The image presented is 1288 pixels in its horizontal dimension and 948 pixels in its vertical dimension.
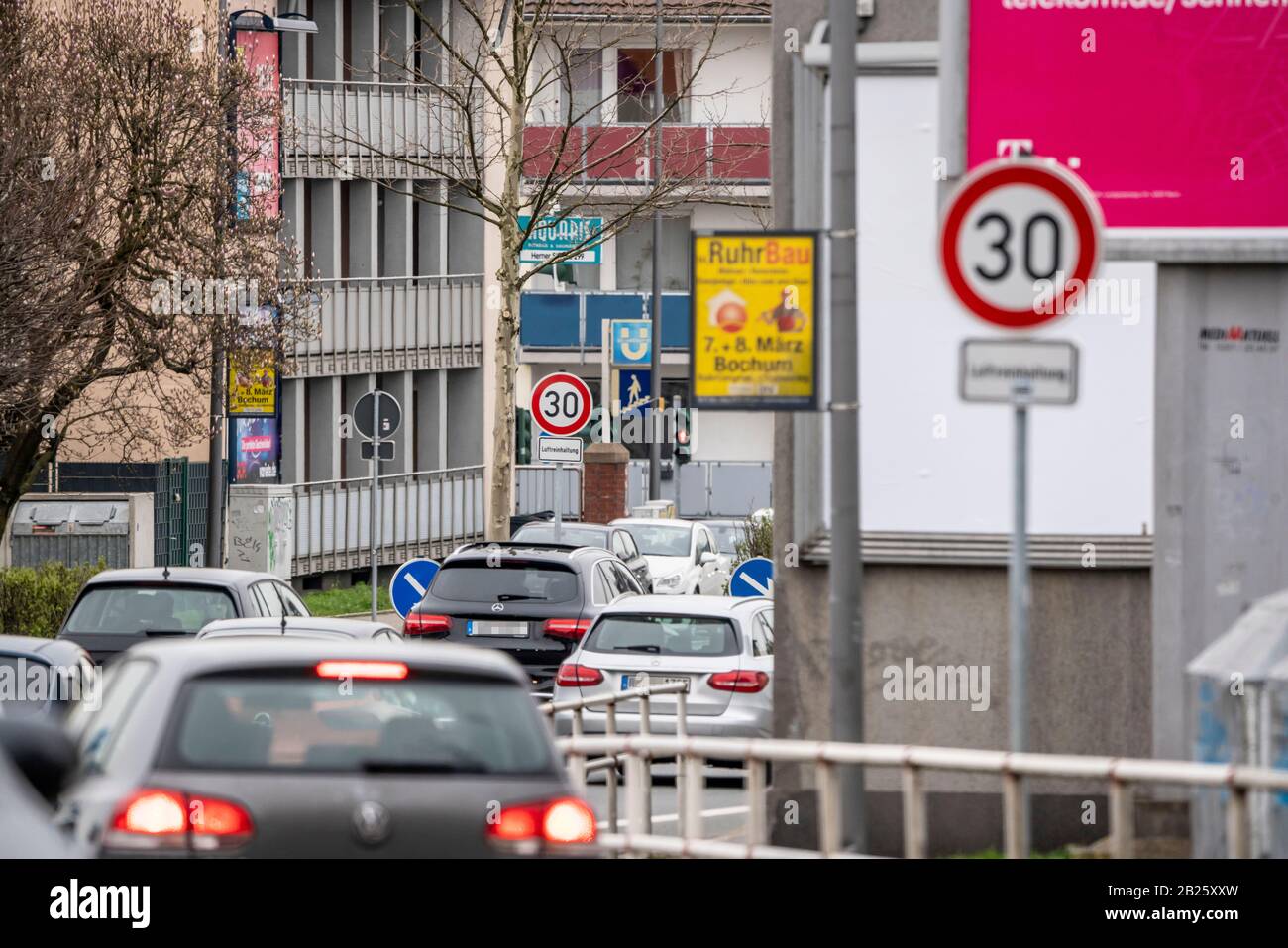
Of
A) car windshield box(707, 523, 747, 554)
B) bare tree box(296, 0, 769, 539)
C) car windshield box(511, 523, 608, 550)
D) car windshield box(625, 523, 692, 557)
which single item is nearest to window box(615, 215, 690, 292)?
bare tree box(296, 0, 769, 539)

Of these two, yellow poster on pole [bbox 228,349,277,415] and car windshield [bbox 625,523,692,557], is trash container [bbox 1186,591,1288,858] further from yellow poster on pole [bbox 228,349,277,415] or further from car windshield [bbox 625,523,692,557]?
car windshield [bbox 625,523,692,557]

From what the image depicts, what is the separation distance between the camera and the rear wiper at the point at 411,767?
24.4 ft

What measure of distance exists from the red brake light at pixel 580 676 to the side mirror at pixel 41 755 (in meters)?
11.1

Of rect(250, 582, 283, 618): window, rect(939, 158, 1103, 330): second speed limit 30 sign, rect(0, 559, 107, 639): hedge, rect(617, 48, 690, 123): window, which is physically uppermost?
rect(617, 48, 690, 123): window

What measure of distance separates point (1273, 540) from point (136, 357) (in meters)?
17.6

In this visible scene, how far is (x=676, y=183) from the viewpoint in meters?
31.8

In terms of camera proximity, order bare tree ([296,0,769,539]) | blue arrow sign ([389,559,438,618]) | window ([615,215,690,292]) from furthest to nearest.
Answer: window ([615,215,690,292]) → bare tree ([296,0,769,539]) → blue arrow sign ([389,559,438,618])

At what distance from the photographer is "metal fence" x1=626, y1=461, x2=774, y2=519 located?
6169 cm

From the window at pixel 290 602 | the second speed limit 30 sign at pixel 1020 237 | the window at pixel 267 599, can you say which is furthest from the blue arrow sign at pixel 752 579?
the second speed limit 30 sign at pixel 1020 237

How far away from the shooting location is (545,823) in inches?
297

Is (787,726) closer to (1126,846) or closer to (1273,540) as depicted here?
(1273,540)

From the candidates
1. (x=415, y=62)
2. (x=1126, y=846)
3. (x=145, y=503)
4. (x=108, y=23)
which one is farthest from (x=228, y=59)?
(x=1126, y=846)

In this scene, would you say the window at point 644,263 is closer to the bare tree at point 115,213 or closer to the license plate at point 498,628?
the bare tree at point 115,213

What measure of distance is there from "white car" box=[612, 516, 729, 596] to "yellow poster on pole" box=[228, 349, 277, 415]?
6468 millimetres
